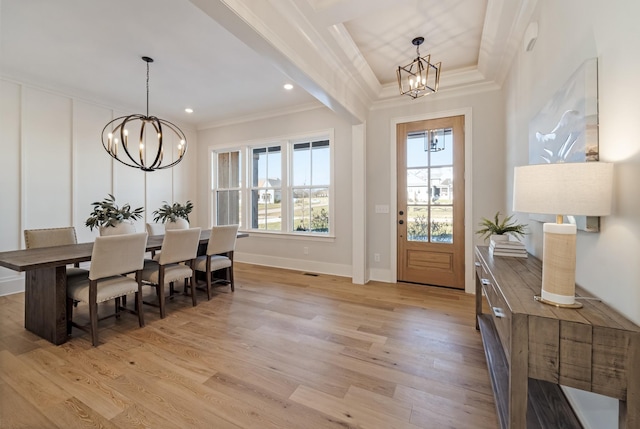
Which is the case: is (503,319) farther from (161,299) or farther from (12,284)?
(12,284)

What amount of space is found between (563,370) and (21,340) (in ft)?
12.3

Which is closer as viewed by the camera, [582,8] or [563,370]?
[563,370]

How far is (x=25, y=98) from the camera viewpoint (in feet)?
11.9

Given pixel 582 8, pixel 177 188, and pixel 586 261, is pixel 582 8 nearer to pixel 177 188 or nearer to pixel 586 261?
pixel 586 261

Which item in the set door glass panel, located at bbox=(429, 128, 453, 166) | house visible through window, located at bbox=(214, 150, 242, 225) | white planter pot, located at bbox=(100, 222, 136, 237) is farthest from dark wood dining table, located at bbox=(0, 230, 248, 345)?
door glass panel, located at bbox=(429, 128, 453, 166)

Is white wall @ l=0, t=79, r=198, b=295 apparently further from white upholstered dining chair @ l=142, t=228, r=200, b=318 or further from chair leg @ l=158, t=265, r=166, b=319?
chair leg @ l=158, t=265, r=166, b=319

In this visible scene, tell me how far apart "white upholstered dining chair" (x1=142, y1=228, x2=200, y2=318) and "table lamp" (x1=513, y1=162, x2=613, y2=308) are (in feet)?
9.96

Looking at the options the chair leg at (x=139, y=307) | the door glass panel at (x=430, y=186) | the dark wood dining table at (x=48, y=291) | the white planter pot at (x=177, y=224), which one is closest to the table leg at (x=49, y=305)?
the dark wood dining table at (x=48, y=291)

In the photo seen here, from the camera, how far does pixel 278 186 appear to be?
16.5ft

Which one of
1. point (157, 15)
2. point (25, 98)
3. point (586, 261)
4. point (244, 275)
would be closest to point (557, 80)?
point (586, 261)

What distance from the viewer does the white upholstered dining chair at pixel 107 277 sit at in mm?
2252

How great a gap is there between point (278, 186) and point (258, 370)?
11.6 ft

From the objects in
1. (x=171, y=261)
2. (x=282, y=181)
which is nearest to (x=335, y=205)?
(x=282, y=181)

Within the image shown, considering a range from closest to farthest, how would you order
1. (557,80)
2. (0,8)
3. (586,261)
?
(586,261), (557,80), (0,8)
